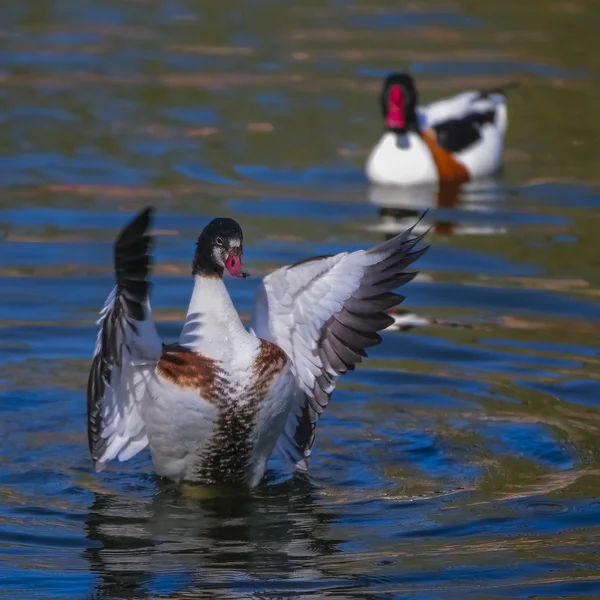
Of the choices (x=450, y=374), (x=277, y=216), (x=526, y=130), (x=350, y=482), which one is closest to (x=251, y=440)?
(x=350, y=482)

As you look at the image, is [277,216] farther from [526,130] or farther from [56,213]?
[526,130]

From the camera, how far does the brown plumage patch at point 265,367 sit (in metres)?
6.99

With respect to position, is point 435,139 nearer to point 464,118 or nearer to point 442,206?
point 464,118

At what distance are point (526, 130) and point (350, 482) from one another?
10.0 metres

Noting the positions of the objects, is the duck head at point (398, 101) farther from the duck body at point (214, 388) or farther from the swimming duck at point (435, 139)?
the duck body at point (214, 388)

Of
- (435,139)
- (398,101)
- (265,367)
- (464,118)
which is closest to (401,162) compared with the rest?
(398,101)

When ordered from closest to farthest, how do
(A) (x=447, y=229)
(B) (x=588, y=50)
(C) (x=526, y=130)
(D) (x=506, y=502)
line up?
(D) (x=506, y=502)
(A) (x=447, y=229)
(C) (x=526, y=130)
(B) (x=588, y=50)

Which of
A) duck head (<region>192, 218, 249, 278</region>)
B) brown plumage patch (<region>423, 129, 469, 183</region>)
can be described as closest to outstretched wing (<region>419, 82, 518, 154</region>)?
brown plumage patch (<region>423, 129, 469, 183</region>)

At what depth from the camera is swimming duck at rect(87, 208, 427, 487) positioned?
6.93 m

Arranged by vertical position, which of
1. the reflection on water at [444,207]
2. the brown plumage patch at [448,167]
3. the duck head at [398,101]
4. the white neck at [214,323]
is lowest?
the reflection on water at [444,207]

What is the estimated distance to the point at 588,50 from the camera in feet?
61.4

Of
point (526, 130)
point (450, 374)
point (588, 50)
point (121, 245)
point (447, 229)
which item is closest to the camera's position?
point (121, 245)

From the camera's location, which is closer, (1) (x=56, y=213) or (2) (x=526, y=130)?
(1) (x=56, y=213)

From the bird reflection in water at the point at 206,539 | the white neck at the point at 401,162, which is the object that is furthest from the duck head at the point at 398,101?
the bird reflection in water at the point at 206,539
